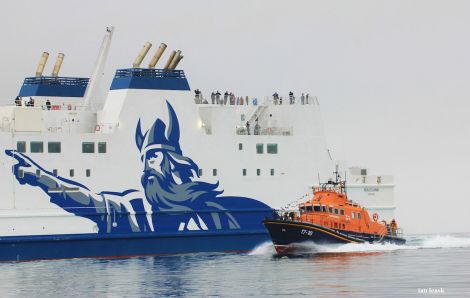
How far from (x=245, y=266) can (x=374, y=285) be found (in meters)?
8.22

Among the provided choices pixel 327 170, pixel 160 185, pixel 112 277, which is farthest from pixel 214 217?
pixel 112 277

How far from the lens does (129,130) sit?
176 ft

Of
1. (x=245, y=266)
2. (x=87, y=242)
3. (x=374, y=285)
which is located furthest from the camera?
(x=87, y=242)

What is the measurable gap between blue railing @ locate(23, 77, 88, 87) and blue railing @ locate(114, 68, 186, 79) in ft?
9.41

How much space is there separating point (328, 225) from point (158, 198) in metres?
6.87

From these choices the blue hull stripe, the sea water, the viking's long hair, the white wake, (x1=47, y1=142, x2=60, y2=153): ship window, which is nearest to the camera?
the sea water

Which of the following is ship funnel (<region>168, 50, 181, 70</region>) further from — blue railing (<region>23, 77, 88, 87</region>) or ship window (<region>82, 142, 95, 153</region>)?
ship window (<region>82, 142, 95, 153</region>)

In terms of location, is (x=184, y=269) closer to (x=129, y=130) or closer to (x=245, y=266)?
(x=245, y=266)

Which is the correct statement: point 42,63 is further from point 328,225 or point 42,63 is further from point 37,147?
point 328,225

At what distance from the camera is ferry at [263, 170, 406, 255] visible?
53.5 m

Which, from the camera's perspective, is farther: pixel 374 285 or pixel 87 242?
pixel 87 242

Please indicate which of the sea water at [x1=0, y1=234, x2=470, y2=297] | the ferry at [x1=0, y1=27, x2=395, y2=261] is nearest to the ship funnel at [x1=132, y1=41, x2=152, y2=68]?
the ferry at [x1=0, y1=27, x2=395, y2=261]

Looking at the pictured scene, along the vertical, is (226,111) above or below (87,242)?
above

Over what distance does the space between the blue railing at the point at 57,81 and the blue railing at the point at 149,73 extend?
2869mm
